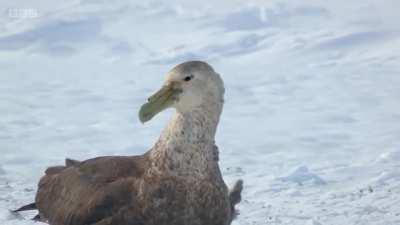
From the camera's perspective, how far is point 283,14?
17094mm

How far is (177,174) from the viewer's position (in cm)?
607

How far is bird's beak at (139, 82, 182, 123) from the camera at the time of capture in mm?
5945

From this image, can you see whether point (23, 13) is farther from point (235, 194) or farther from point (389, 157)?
point (235, 194)

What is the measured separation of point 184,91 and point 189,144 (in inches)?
12.9

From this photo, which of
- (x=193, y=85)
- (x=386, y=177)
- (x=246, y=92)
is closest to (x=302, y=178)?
(x=386, y=177)

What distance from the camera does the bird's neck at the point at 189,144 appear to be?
19.9 ft

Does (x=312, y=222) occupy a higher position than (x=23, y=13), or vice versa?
(x=23, y=13)

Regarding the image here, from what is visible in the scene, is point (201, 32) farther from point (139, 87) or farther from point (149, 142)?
point (149, 142)

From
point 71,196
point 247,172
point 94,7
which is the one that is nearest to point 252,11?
point 94,7

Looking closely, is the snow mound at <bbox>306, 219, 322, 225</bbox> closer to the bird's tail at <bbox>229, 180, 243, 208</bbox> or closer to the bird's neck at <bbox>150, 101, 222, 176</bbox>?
the bird's tail at <bbox>229, 180, 243, 208</bbox>

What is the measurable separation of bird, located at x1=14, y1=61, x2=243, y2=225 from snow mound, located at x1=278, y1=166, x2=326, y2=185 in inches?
111

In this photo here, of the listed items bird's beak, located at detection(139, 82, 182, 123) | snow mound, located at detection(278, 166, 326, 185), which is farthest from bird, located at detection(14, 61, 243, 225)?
snow mound, located at detection(278, 166, 326, 185)

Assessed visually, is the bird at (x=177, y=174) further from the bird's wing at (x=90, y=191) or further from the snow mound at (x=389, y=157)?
the snow mound at (x=389, y=157)

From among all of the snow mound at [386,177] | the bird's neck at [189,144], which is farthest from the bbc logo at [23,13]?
the bird's neck at [189,144]
